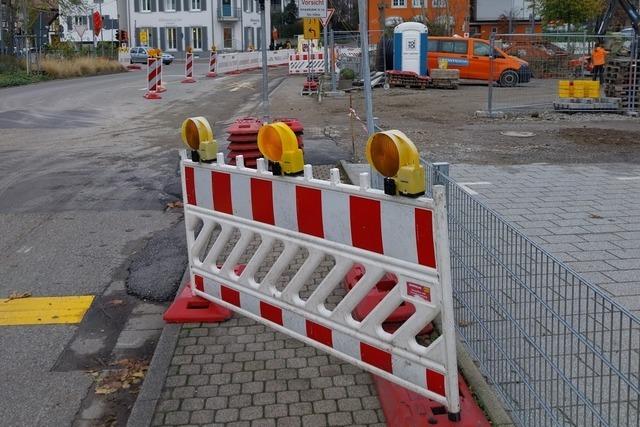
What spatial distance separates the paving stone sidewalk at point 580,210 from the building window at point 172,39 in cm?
7018

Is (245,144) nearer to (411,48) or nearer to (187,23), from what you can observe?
(411,48)

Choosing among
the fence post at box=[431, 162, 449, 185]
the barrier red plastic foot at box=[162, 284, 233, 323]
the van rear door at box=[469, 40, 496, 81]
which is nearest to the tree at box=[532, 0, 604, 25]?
the van rear door at box=[469, 40, 496, 81]

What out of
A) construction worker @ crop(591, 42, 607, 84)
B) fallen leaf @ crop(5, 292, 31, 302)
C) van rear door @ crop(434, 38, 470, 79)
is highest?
van rear door @ crop(434, 38, 470, 79)

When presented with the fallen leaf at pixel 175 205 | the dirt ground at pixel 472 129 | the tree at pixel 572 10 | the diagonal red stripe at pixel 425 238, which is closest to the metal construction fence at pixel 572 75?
the dirt ground at pixel 472 129

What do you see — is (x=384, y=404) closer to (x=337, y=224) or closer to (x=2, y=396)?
(x=337, y=224)

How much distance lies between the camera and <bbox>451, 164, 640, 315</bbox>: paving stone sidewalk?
617 centimetres

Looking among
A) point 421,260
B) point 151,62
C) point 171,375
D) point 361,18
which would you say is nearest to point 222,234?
point 171,375

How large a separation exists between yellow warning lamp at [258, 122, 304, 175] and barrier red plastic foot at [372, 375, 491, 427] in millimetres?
1296

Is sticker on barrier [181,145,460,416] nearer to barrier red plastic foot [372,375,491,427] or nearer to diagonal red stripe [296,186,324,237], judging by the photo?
diagonal red stripe [296,186,324,237]

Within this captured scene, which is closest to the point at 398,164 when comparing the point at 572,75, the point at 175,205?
the point at 175,205

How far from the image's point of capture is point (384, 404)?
3850mm

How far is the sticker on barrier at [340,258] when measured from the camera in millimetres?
3342

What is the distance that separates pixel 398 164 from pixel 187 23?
253 ft

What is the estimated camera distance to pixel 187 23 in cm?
7669
